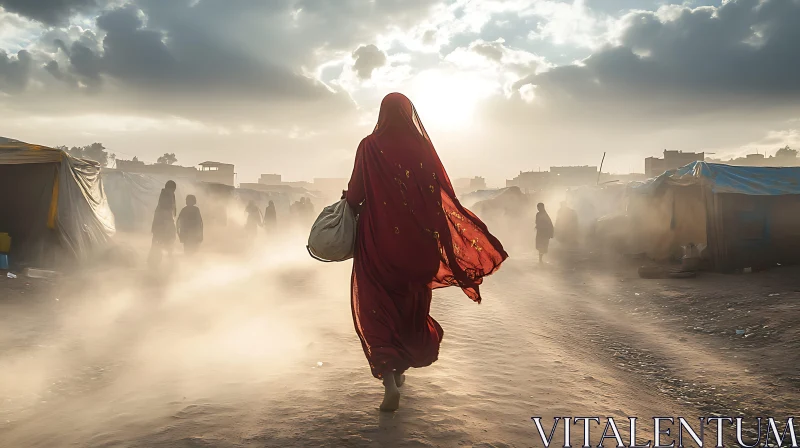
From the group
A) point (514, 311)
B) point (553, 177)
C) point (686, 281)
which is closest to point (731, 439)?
point (514, 311)

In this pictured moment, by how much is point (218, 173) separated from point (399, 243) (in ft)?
178

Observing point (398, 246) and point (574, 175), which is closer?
point (398, 246)

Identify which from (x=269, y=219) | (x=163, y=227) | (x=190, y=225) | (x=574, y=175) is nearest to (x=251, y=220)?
(x=269, y=219)

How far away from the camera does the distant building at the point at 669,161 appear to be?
43.8 meters

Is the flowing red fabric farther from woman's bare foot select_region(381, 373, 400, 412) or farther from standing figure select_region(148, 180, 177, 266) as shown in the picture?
standing figure select_region(148, 180, 177, 266)

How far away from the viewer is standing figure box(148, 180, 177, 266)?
11.9m

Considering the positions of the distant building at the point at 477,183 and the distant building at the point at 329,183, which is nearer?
the distant building at the point at 477,183

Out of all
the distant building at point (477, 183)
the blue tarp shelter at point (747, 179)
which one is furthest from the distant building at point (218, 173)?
the distant building at point (477, 183)

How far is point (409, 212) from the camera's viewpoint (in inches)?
129

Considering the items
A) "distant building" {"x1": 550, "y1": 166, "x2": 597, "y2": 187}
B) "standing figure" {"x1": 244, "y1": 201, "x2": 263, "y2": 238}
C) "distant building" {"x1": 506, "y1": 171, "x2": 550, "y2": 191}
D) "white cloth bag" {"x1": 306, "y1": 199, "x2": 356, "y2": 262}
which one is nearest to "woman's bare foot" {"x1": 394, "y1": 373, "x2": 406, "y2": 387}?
"white cloth bag" {"x1": 306, "y1": 199, "x2": 356, "y2": 262}

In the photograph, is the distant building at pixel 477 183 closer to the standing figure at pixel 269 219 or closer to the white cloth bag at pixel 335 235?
the standing figure at pixel 269 219

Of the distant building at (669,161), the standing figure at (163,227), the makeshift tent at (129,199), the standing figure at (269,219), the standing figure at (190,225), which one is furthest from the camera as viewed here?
the distant building at (669,161)

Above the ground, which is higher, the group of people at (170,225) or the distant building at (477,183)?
the distant building at (477,183)

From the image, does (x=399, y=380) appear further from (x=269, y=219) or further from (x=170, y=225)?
(x=269, y=219)
